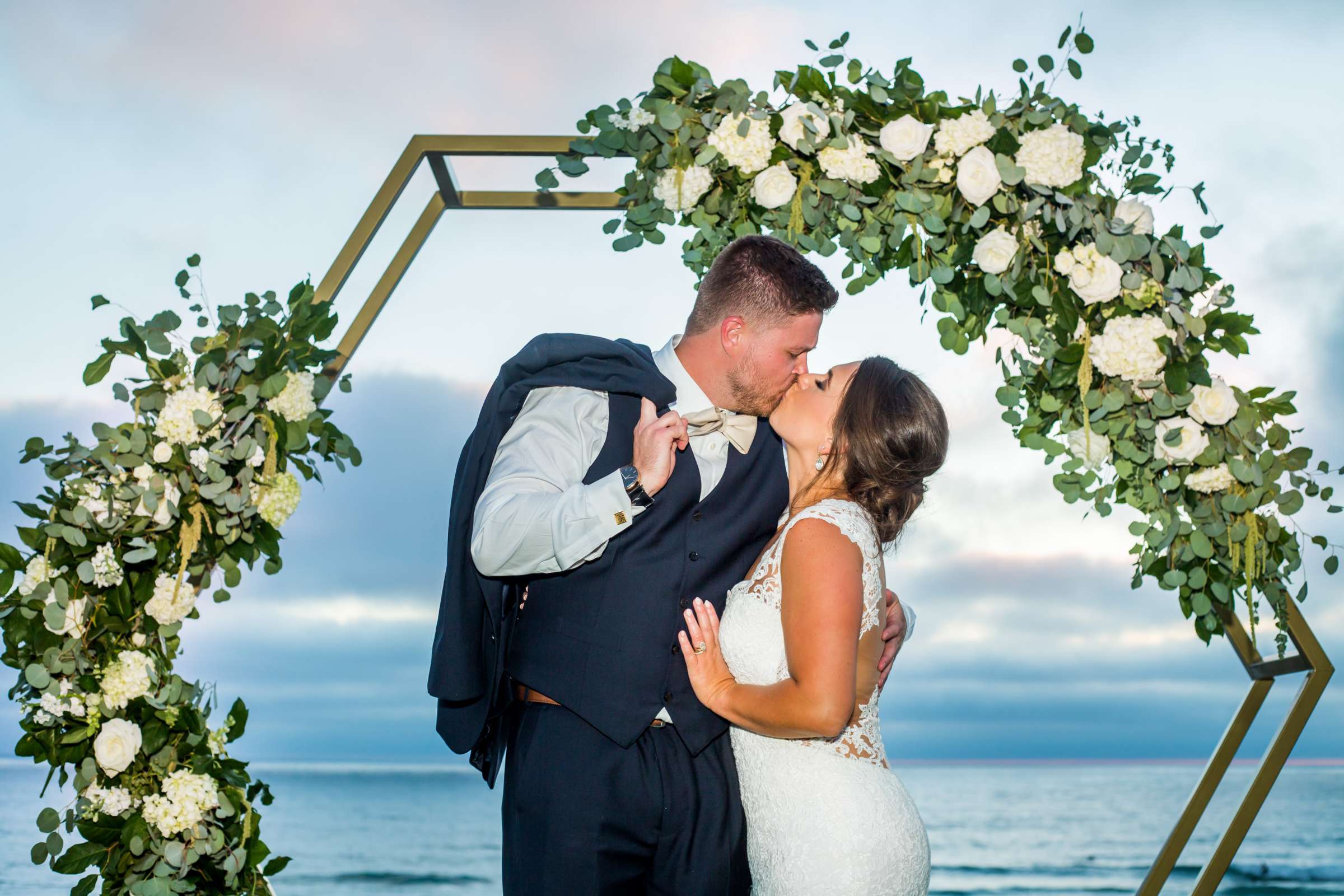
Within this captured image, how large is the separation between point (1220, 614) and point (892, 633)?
933 mm

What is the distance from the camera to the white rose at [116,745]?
254 centimetres

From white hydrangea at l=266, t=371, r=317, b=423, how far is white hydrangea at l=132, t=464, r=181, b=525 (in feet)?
0.98

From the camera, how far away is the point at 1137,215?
9.24 feet

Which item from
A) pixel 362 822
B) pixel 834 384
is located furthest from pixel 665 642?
pixel 362 822

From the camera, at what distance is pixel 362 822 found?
64.1 ft

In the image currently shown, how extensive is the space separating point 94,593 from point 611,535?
51.5 inches

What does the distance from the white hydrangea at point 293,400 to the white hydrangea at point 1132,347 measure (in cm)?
205

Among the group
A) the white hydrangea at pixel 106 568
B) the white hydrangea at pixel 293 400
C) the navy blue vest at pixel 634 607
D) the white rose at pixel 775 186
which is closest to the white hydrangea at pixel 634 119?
the white rose at pixel 775 186

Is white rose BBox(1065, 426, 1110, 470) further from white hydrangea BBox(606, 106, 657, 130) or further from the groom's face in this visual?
white hydrangea BBox(606, 106, 657, 130)

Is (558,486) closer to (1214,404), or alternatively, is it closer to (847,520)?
(847,520)

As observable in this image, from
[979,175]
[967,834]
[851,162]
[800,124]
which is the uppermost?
[800,124]

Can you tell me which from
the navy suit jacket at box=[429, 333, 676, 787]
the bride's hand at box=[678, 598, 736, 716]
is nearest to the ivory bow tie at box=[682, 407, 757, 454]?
the navy suit jacket at box=[429, 333, 676, 787]

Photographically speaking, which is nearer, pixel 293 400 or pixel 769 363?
pixel 293 400

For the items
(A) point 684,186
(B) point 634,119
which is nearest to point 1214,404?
(A) point 684,186
